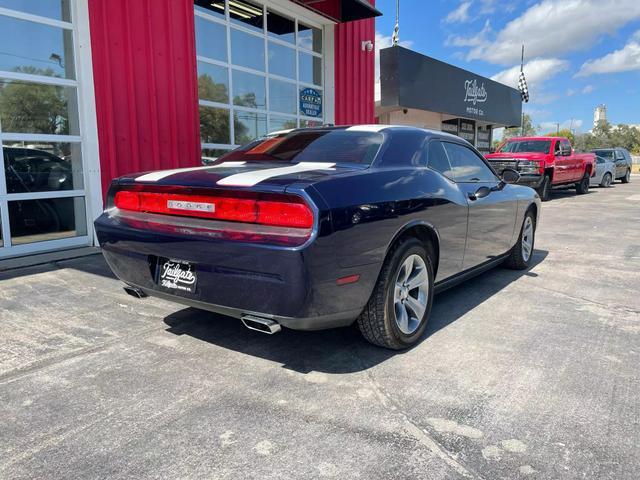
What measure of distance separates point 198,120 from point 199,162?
0.64 meters

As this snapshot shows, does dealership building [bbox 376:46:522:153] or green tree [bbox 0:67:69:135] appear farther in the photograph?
dealership building [bbox 376:46:522:153]

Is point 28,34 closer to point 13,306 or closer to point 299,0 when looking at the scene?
point 13,306

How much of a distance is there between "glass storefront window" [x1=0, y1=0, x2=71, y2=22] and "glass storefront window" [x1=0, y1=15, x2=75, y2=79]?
0.13 metres

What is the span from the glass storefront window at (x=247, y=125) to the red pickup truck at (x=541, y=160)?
259 inches

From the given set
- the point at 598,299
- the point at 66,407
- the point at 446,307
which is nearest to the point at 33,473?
the point at 66,407

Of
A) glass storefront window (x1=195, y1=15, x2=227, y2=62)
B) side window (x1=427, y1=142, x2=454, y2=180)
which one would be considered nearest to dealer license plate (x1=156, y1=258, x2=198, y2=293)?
side window (x1=427, y1=142, x2=454, y2=180)

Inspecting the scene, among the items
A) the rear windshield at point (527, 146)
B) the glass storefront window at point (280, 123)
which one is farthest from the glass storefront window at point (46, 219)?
the rear windshield at point (527, 146)

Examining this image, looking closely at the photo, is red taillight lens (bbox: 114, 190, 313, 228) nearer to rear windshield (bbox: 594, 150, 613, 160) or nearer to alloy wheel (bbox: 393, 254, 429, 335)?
alloy wheel (bbox: 393, 254, 429, 335)

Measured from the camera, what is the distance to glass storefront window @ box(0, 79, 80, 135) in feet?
18.9

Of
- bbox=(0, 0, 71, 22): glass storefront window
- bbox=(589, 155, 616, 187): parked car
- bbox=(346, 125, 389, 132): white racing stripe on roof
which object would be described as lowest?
bbox=(589, 155, 616, 187): parked car

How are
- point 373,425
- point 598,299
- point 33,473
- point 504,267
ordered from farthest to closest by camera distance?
1. point 504,267
2. point 598,299
3. point 373,425
4. point 33,473

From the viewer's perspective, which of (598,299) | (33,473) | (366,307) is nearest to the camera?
Answer: (33,473)

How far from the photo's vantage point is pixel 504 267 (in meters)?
5.74

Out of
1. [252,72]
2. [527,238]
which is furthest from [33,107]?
[527,238]
